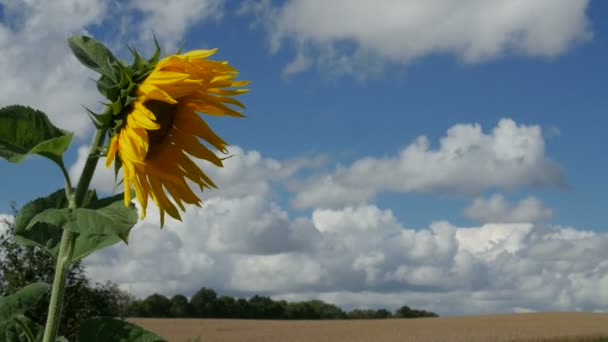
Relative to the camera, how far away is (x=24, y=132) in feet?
7.46

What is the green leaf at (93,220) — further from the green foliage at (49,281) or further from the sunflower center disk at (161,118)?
the green foliage at (49,281)

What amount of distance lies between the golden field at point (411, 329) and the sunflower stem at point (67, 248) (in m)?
33.6

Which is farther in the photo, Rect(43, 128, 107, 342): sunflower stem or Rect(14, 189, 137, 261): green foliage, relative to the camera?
Rect(43, 128, 107, 342): sunflower stem

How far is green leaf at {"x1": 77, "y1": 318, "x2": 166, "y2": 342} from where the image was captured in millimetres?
2375

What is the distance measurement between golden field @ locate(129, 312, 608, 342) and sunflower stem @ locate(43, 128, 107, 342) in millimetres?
33609

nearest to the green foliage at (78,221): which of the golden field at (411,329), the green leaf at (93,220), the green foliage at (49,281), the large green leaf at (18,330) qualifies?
the green leaf at (93,220)

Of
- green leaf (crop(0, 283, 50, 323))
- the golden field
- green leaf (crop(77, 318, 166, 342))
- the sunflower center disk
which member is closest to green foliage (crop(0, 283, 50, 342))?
green leaf (crop(0, 283, 50, 323))

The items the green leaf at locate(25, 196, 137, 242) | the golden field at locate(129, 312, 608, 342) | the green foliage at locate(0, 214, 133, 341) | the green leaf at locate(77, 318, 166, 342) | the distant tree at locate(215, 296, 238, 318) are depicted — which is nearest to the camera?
the green leaf at locate(25, 196, 137, 242)

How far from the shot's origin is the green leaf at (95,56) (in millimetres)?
2205

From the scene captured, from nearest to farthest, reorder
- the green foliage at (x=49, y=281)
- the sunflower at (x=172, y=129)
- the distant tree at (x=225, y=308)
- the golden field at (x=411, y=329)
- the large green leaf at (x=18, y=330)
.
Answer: the sunflower at (x=172, y=129) → the large green leaf at (x=18, y=330) → the green foliage at (x=49, y=281) → the golden field at (x=411, y=329) → the distant tree at (x=225, y=308)

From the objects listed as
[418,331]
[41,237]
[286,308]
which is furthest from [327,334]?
[41,237]

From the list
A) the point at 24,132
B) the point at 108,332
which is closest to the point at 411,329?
the point at 108,332

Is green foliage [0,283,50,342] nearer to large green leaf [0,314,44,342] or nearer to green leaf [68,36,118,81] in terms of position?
large green leaf [0,314,44,342]

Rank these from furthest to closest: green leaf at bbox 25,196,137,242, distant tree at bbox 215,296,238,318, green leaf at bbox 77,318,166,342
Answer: distant tree at bbox 215,296,238,318 < green leaf at bbox 77,318,166,342 < green leaf at bbox 25,196,137,242
